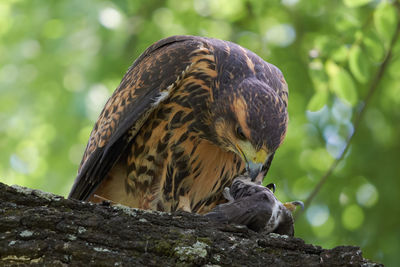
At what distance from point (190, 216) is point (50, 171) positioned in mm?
4926

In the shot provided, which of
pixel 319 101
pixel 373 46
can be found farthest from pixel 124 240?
pixel 373 46

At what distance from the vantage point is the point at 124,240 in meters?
2.61

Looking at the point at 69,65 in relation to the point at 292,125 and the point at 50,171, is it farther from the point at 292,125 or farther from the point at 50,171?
the point at 292,125

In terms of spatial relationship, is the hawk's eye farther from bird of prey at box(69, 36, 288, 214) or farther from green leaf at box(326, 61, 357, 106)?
green leaf at box(326, 61, 357, 106)

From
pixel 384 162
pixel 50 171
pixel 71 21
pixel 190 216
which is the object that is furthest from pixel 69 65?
pixel 190 216

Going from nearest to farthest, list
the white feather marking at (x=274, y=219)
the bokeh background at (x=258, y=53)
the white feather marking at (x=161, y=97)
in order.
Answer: the white feather marking at (x=274, y=219) < the white feather marking at (x=161, y=97) < the bokeh background at (x=258, y=53)

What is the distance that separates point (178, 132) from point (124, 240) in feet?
6.50

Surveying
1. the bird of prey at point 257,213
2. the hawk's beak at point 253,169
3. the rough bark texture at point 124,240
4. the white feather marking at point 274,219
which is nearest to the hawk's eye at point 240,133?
the hawk's beak at point 253,169

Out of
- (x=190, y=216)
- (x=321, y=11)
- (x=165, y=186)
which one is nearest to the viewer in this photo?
(x=190, y=216)

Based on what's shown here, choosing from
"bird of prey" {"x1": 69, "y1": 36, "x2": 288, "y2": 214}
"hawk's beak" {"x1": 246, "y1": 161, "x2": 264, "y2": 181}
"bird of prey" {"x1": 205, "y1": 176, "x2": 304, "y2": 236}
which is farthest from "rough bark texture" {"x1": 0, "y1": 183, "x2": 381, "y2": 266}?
"bird of prey" {"x1": 69, "y1": 36, "x2": 288, "y2": 214}

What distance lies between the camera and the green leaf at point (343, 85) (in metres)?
5.67

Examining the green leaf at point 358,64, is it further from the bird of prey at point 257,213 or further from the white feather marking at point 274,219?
the white feather marking at point 274,219

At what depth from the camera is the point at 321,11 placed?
A: 24.3ft

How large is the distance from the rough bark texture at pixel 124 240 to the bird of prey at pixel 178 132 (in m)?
1.55
